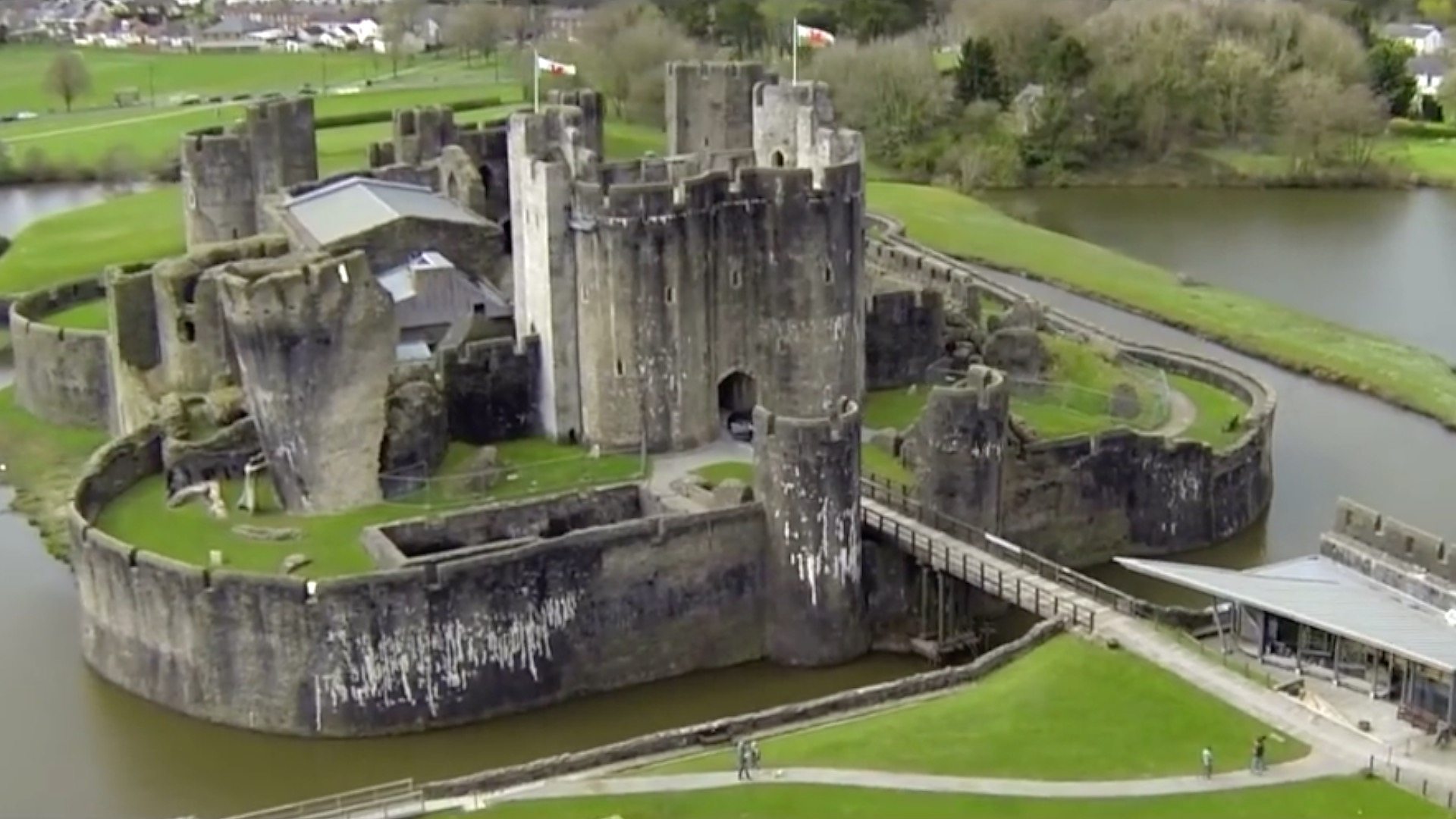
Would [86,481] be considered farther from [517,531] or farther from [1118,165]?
[1118,165]

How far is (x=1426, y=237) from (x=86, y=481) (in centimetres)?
5770

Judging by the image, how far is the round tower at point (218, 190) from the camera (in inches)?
2215

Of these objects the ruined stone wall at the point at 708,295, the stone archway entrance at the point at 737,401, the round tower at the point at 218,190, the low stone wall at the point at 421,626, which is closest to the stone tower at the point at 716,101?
the round tower at the point at 218,190

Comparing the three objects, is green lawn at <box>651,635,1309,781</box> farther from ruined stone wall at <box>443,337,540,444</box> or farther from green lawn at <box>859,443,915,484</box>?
ruined stone wall at <box>443,337,540,444</box>

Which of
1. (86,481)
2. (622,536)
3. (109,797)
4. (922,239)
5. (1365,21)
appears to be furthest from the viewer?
(1365,21)

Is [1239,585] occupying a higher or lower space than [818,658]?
higher

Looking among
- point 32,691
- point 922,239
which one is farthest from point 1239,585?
point 922,239

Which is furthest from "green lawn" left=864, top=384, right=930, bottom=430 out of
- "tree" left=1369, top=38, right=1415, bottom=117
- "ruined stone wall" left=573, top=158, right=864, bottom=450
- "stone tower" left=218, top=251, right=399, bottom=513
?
"tree" left=1369, top=38, right=1415, bottom=117

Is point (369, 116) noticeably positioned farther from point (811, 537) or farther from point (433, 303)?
point (811, 537)

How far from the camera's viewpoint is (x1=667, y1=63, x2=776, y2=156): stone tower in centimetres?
5650

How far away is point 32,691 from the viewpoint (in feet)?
120

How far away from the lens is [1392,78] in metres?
101

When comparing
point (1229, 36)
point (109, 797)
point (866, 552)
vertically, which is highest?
point (1229, 36)

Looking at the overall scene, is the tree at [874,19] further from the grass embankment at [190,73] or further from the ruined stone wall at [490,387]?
the ruined stone wall at [490,387]
